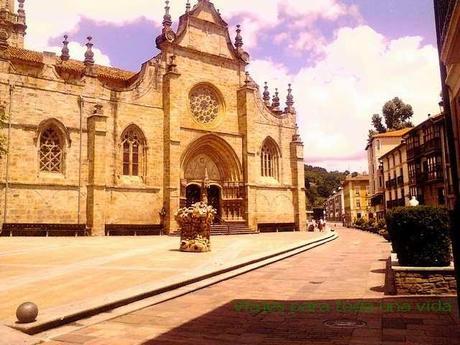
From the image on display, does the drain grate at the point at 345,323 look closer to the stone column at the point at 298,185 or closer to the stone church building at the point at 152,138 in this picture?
the stone church building at the point at 152,138

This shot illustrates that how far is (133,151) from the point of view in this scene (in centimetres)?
2778

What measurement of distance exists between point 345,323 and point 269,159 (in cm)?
2957

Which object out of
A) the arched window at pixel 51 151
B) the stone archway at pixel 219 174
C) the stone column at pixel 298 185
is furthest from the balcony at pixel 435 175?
the arched window at pixel 51 151

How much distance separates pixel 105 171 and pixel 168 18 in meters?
12.7

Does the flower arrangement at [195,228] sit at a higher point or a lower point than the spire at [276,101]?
lower

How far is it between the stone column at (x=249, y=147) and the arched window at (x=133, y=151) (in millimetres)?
8451

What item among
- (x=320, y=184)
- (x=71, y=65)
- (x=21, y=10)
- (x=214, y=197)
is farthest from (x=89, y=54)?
(x=320, y=184)

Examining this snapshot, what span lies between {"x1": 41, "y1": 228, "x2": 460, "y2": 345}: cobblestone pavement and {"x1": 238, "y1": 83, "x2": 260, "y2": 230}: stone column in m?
22.5

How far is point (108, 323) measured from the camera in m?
6.11

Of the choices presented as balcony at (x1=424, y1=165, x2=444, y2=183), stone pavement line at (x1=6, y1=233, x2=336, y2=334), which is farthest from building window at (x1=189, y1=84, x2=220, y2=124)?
stone pavement line at (x1=6, y1=233, x2=336, y2=334)

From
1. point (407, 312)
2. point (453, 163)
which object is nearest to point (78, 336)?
point (407, 312)

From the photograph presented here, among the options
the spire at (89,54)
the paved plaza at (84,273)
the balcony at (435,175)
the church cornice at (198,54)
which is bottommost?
the paved plaza at (84,273)

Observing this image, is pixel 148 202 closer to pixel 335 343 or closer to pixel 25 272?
Answer: pixel 25 272

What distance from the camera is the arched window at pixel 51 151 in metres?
24.3
